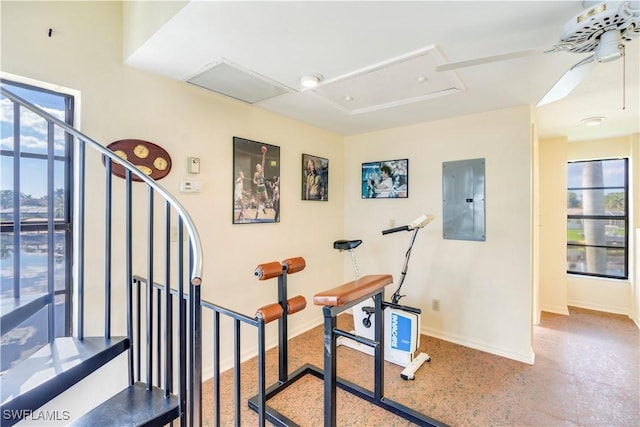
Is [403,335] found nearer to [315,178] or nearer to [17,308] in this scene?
[315,178]

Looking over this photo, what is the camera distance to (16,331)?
168 cm

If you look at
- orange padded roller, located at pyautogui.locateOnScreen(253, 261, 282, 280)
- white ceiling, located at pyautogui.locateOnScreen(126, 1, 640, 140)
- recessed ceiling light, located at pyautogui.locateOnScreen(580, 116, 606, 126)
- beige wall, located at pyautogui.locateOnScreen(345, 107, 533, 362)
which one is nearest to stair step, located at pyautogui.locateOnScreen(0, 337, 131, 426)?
orange padded roller, located at pyautogui.locateOnScreen(253, 261, 282, 280)

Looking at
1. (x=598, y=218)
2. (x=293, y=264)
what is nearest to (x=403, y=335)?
(x=293, y=264)

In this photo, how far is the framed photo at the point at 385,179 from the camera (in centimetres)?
345

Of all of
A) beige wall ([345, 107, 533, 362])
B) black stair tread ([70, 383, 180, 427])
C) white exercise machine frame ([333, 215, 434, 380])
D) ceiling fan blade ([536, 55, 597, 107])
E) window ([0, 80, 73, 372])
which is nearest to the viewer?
black stair tread ([70, 383, 180, 427])

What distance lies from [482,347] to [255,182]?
2.69 meters

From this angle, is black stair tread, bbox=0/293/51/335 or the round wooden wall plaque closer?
black stair tread, bbox=0/293/51/335

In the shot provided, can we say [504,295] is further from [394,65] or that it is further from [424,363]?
[394,65]

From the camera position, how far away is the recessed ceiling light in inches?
124

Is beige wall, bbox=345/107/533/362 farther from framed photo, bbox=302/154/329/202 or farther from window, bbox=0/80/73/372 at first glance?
window, bbox=0/80/73/372

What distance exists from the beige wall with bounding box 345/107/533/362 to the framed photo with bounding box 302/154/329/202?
537 millimetres

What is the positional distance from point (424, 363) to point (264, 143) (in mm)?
2487

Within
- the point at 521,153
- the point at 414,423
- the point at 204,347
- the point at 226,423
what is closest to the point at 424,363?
the point at 414,423

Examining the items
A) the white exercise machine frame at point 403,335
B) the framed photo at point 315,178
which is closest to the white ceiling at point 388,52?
Result: the framed photo at point 315,178
